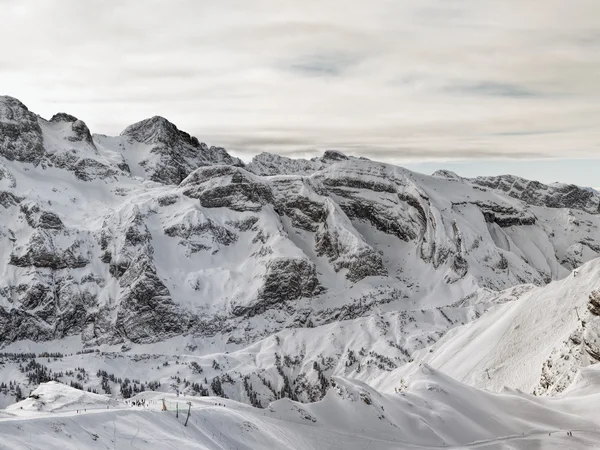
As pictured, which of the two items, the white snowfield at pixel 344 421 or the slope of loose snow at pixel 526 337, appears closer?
the white snowfield at pixel 344 421

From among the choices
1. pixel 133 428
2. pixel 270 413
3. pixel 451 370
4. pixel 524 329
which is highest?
pixel 133 428

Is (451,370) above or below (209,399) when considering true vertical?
below

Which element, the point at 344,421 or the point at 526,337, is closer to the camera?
the point at 344,421

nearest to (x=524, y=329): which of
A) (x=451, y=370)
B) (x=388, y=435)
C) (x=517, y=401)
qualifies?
(x=451, y=370)

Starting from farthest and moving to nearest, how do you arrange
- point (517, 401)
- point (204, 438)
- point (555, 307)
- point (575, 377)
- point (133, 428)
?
point (555, 307) → point (575, 377) → point (517, 401) → point (204, 438) → point (133, 428)

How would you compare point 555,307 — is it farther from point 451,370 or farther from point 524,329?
point 451,370

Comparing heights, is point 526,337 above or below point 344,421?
below

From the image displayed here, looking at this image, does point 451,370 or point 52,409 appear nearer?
point 52,409

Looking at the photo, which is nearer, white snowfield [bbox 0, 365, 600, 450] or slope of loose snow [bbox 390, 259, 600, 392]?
white snowfield [bbox 0, 365, 600, 450]

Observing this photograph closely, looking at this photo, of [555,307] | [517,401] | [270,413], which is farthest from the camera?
[555,307]
